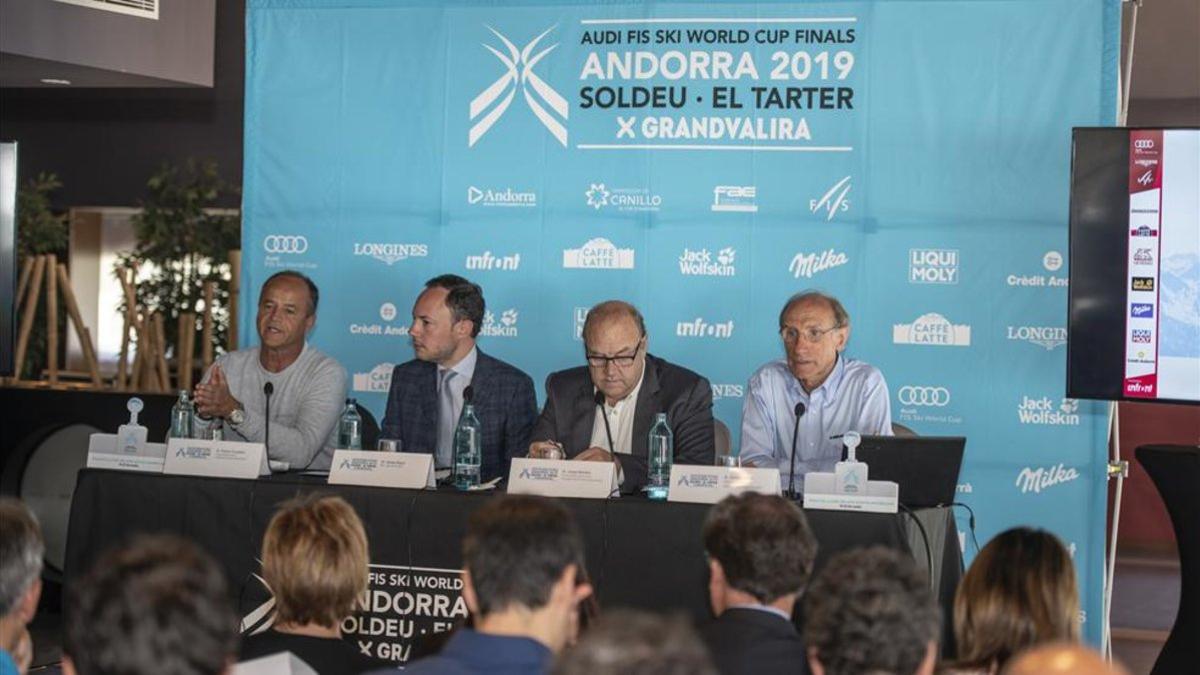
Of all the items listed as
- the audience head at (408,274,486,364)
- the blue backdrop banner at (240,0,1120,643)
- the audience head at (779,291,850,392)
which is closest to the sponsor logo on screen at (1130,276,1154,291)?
the blue backdrop banner at (240,0,1120,643)

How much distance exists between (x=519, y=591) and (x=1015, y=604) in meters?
0.79

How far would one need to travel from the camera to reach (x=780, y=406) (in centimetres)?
469

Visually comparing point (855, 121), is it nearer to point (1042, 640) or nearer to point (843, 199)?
point (843, 199)

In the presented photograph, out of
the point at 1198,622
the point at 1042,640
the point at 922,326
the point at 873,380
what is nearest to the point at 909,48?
the point at 922,326

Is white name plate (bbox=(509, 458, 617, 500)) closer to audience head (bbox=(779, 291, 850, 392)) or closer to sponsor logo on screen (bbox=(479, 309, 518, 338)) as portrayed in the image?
audience head (bbox=(779, 291, 850, 392))

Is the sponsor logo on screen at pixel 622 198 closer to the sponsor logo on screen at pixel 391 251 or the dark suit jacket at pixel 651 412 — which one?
the sponsor logo on screen at pixel 391 251

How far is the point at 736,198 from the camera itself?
5.69 metres

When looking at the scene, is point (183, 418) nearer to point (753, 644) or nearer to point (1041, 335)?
point (753, 644)

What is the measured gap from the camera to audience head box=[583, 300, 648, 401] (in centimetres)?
454

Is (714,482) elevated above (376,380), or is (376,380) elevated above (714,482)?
(376,380)

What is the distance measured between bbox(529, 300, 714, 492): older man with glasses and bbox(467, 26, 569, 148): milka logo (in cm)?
144

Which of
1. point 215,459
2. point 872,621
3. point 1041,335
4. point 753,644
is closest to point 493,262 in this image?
point 215,459

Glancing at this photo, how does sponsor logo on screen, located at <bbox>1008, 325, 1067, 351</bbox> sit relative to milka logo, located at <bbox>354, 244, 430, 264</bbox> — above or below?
below

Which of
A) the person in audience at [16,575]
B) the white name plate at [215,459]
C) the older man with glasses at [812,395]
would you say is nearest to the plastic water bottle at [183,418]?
the white name plate at [215,459]
